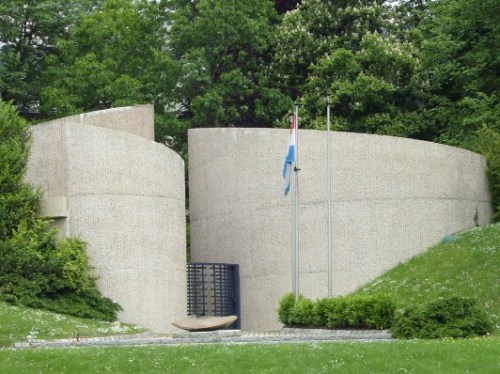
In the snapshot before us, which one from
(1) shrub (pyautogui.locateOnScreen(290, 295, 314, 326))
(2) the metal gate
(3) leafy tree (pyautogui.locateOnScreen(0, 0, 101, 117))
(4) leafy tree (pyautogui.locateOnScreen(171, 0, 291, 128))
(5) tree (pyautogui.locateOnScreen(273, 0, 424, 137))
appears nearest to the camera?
(1) shrub (pyautogui.locateOnScreen(290, 295, 314, 326))

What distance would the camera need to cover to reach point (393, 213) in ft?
112

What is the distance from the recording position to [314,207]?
110 feet

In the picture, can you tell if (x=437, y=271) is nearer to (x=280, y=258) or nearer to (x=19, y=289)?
(x=280, y=258)

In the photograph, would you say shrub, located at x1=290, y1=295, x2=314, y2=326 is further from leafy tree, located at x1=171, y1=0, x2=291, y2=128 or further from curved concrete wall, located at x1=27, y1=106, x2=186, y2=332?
leafy tree, located at x1=171, y1=0, x2=291, y2=128

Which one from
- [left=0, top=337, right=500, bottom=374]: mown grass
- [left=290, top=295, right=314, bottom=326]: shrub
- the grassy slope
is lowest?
[left=0, top=337, right=500, bottom=374]: mown grass

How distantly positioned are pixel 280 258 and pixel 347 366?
14.8 m

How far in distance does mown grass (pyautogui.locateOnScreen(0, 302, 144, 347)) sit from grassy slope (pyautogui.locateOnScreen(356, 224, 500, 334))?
738 centimetres

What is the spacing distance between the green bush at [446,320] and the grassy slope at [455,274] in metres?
4.94

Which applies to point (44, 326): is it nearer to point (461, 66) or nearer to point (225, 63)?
point (225, 63)

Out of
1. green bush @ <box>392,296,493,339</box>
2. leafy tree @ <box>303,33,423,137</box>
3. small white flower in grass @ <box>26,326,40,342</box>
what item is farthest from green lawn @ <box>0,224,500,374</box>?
leafy tree @ <box>303,33,423,137</box>

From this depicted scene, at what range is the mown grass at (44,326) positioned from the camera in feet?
83.4

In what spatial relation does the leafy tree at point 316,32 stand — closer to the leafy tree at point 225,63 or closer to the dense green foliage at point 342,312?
the leafy tree at point 225,63

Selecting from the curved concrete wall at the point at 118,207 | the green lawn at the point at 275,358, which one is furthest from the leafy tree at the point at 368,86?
the green lawn at the point at 275,358

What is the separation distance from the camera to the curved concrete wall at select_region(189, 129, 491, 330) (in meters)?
33.5
